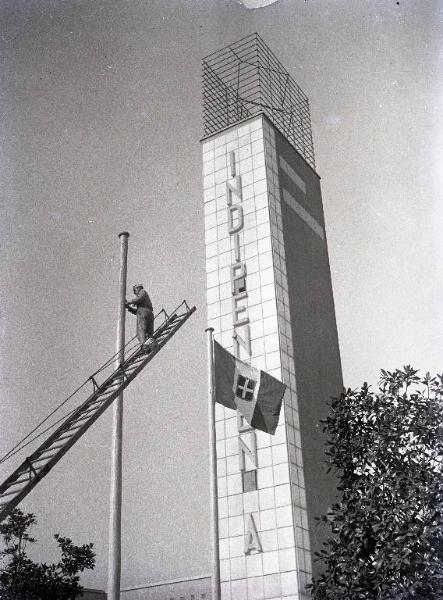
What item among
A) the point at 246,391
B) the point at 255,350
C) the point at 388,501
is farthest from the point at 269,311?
the point at 388,501

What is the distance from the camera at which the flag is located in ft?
77.2

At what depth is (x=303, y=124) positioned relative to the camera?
47.9 meters

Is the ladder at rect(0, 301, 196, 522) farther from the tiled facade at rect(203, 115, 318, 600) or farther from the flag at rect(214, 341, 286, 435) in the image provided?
the tiled facade at rect(203, 115, 318, 600)

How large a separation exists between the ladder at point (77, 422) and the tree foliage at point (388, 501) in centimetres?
570

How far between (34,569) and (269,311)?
1554 cm

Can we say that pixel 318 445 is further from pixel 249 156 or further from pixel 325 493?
pixel 249 156

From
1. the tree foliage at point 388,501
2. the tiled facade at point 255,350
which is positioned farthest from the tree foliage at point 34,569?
the tree foliage at point 388,501

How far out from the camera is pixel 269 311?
3809cm

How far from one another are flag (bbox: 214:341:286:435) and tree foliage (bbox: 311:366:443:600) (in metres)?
3.55

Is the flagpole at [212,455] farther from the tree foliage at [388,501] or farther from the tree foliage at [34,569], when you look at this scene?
the tree foliage at [34,569]

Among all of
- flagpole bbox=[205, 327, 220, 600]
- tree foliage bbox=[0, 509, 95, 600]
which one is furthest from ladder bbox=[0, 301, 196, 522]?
tree foliage bbox=[0, 509, 95, 600]

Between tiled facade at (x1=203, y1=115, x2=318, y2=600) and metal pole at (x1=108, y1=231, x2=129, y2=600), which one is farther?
tiled facade at (x1=203, y1=115, x2=318, y2=600)

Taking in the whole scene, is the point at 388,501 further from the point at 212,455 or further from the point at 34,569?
the point at 34,569

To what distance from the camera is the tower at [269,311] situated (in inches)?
1348
